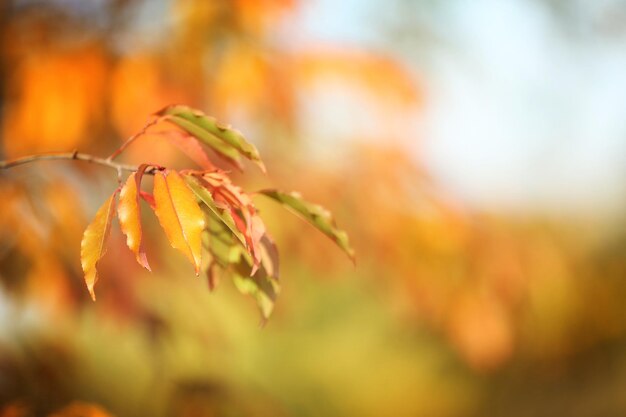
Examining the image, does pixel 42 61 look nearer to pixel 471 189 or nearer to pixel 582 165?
pixel 471 189

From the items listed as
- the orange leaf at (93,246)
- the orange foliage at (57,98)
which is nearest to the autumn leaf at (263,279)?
the orange leaf at (93,246)

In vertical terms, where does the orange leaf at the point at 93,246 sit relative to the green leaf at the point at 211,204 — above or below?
below

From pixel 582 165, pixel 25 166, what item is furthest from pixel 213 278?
pixel 582 165

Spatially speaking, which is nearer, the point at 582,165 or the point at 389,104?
the point at 389,104

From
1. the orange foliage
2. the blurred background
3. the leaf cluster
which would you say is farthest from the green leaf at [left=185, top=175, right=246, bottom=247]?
the orange foliage

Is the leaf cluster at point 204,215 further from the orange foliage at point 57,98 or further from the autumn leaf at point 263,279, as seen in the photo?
the orange foliage at point 57,98

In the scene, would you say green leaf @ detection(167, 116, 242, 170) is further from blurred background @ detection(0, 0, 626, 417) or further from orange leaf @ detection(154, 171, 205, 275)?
blurred background @ detection(0, 0, 626, 417)

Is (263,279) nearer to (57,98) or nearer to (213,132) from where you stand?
(213,132)
